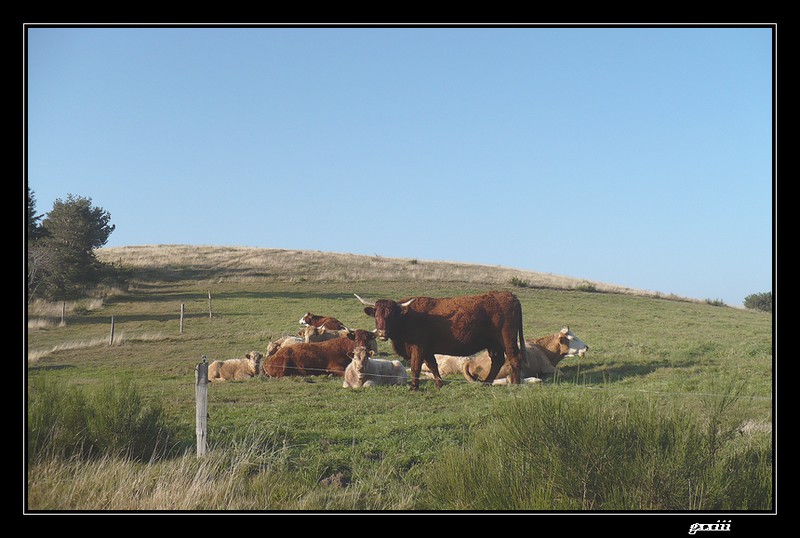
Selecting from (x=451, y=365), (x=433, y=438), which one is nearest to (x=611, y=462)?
(x=433, y=438)

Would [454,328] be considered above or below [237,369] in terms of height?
above

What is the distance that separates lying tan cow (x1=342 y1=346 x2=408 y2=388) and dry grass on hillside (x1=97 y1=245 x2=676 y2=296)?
2896cm

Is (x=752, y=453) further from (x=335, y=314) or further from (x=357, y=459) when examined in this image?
(x=335, y=314)

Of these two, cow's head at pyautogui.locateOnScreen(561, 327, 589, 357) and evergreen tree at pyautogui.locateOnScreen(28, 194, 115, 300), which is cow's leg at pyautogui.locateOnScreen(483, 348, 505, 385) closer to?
cow's head at pyautogui.locateOnScreen(561, 327, 589, 357)

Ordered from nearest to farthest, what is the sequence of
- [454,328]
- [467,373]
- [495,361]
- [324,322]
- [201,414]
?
[201,414], [454,328], [495,361], [467,373], [324,322]

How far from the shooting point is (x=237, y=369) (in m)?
15.5

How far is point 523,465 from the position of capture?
21.6 ft

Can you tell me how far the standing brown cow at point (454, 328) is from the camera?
14.4 meters

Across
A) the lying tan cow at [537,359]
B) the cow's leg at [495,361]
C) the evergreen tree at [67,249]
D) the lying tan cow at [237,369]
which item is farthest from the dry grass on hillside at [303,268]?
the cow's leg at [495,361]

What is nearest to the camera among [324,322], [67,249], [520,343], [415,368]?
[415,368]

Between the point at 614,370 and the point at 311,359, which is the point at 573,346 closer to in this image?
the point at 614,370

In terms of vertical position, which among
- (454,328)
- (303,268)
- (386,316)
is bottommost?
(454,328)

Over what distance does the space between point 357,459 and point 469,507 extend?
229cm

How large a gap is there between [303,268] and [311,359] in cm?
3664
